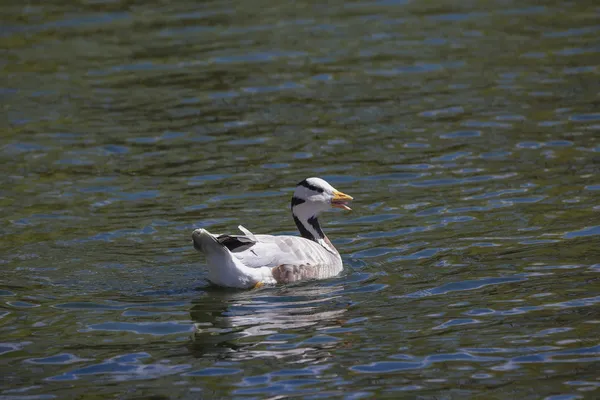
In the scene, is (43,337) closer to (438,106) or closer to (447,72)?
(438,106)

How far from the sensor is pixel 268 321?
10836 millimetres

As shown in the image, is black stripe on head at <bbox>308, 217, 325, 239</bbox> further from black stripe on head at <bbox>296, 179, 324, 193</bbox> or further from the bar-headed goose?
black stripe on head at <bbox>296, 179, 324, 193</bbox>

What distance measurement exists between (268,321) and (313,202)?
10.1ft

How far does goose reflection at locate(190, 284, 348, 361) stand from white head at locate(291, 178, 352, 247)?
1.47 m

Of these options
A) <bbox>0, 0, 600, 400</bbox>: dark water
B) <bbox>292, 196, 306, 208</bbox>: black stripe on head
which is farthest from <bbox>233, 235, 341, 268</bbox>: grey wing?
<bbox>292, 196, 306, 208</bbox>: black stripe on head

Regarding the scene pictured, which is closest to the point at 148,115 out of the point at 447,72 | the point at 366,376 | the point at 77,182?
the point at 77,182

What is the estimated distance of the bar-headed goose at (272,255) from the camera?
39.0ft

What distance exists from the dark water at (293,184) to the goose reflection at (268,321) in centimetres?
4

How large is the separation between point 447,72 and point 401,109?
2271mm

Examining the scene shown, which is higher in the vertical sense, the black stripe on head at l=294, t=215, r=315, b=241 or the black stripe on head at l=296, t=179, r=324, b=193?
the black stripe on head at l=296, t=179, r=324, b=193

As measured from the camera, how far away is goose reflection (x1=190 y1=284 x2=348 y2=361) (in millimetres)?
10023

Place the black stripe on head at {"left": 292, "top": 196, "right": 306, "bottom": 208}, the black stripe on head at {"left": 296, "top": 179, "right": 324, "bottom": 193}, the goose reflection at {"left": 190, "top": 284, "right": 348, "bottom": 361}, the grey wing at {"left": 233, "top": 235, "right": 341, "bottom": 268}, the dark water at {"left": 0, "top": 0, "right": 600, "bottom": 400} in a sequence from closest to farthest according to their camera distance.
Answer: the dark water at {"left": 0, "top": 0, "right": 600, "bottom": 400}, the goose reflection at {"left": 190, "top": 284, "right": 348, "bottom": 361}, the grey wing at {"left": 233, "top": 235, "right": 341, "bottom": 268}, the black stripe on head at {"left": 296, "top": 179, "right": 324, "bottom": 193}, the black stripe on head at {"left": 292, "top": 196, "right": 306, "bottom": 208}

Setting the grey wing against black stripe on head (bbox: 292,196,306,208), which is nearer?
the grey wing

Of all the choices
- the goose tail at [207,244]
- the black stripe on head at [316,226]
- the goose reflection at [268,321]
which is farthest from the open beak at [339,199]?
the goose tail at [207,244]
